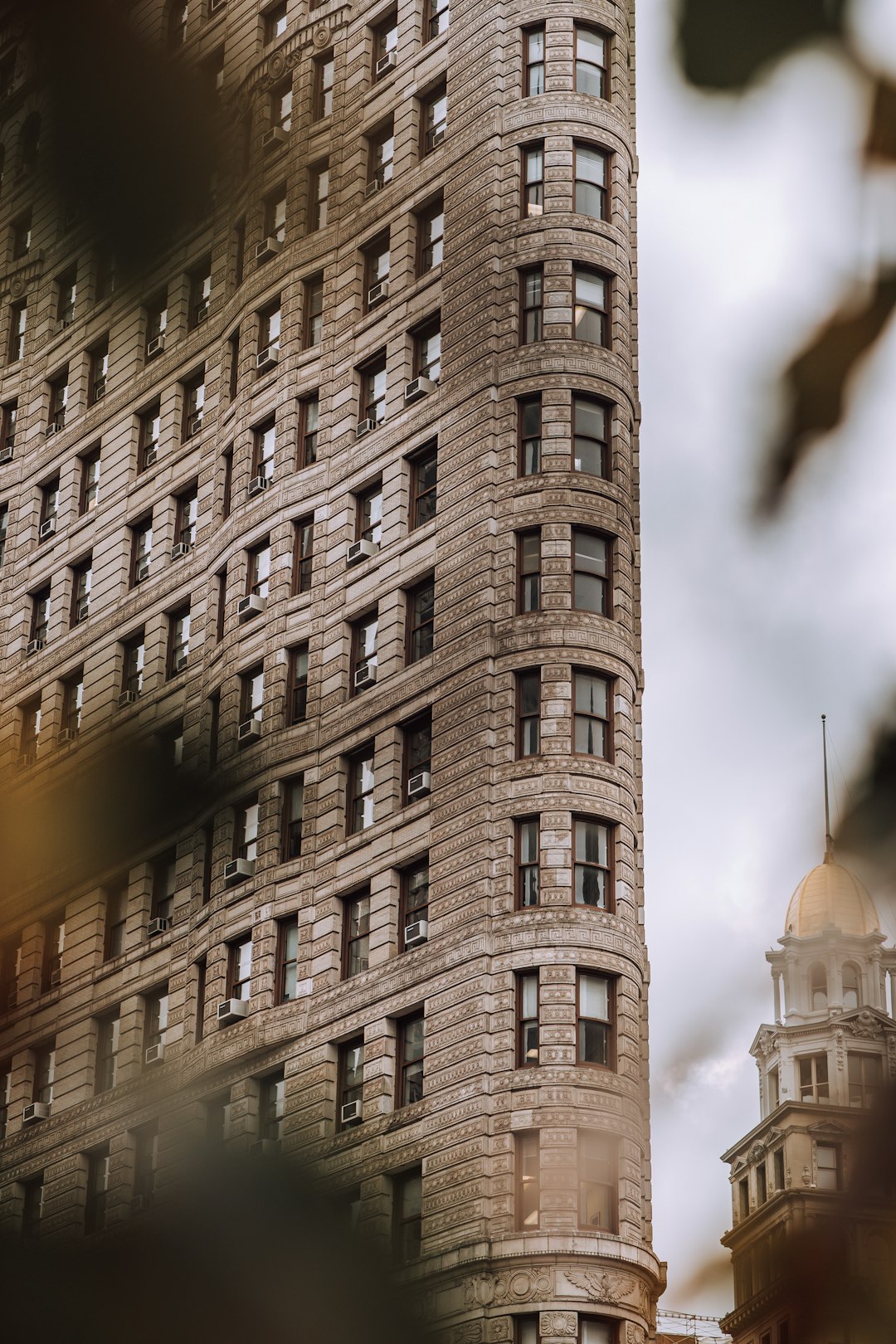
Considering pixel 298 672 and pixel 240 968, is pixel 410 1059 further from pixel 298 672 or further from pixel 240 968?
pixel 298 672

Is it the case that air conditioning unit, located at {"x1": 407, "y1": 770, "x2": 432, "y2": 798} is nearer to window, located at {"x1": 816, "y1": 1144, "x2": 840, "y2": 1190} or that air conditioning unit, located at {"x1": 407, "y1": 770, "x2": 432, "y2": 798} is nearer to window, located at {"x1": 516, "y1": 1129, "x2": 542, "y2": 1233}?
window, located at {"x1": 516, "y1": 1129, "x2": 542, "y2": 1233}

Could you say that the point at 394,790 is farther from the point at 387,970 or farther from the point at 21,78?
the point at 21,78

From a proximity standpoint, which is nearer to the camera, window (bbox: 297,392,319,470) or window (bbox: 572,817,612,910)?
window (bbox: 572,817,612,910)

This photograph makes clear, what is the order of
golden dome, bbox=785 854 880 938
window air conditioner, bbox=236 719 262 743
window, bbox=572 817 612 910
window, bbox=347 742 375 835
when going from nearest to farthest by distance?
1. golden dome, bbox=785 854 880 938
2. window air conditioner, bbox=236 719 262 743
3. window, bbox=572 817 612 910
4. window, bbox=347 742 375 835

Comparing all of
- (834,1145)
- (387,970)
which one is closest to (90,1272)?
(834,1145)

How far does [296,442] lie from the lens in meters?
55.3

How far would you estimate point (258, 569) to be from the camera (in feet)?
182

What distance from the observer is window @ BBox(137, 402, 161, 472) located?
6119cm

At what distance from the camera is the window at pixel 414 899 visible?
46.3 meters

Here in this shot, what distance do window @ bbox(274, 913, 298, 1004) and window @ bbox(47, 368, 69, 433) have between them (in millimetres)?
17230

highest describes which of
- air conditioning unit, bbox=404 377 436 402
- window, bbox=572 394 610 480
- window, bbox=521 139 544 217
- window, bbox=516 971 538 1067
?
window, bbox=521 139 544 217

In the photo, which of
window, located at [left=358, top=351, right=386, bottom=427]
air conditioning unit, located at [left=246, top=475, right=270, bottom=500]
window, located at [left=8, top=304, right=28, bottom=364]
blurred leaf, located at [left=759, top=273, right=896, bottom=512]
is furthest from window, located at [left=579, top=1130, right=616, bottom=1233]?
blurred leaf, located at [left=759, top=273, right=896, bottom=512]

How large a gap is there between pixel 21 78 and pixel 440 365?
162 ft

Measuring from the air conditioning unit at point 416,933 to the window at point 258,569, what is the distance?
11328 mm
